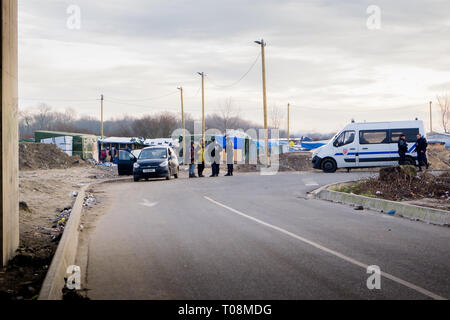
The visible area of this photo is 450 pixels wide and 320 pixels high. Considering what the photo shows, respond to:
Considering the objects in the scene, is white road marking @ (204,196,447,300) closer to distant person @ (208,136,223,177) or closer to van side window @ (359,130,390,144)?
distant person @ (208,136,223,177)

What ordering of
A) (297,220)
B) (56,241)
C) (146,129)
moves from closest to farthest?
(56,241) < (297,220) < (146,129)

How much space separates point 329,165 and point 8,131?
908 inches

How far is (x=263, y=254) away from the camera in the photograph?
680cm

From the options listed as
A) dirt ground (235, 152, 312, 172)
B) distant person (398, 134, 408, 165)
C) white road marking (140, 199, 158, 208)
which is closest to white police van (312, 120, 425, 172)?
distant person (398, 134, 408, 165)

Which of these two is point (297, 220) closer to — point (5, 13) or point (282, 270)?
point (282, 270)

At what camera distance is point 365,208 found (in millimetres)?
12805

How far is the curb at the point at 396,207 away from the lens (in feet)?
33.2

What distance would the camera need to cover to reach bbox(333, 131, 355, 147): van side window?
88.8 ft

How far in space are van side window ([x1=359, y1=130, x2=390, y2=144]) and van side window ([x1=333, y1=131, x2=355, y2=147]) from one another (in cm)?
49

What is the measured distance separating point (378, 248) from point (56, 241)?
17.5 ft

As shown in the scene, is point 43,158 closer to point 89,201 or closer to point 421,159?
point 89,201

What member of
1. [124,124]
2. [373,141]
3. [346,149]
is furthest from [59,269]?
[124,124]

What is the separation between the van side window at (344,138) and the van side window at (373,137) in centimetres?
49
